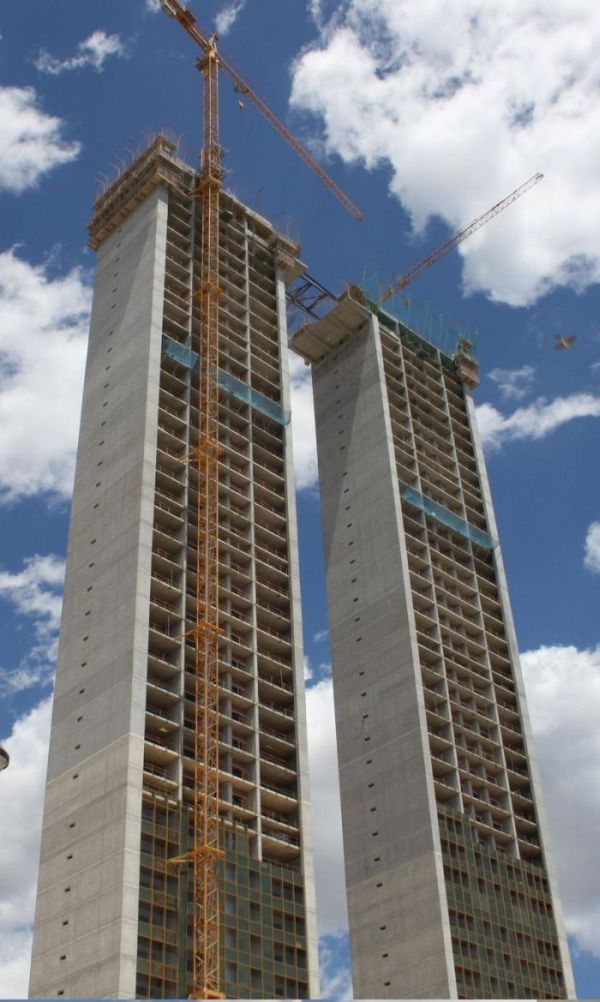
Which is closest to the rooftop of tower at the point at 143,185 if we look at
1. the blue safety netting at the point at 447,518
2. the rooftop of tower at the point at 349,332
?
the rooftop of tower at the point at 349,332

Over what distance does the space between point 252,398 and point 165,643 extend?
31.6 metres

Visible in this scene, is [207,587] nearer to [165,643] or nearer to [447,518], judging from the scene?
[165,643]

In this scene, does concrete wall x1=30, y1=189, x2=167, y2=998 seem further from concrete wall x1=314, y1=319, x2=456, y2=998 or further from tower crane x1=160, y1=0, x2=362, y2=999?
concrete wall x1=314, y1=319, x2=456, y2=998

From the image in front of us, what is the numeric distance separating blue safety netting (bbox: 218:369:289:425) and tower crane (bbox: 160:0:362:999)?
2.23 metres

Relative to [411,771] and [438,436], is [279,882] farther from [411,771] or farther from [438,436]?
[438,436]

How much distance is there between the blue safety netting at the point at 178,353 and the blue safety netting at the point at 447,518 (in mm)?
29008

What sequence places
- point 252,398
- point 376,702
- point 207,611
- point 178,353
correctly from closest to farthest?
point 207,611 → point 178,353 → point 376,702 → point 252,398

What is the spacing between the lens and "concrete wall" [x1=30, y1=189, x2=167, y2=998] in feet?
270

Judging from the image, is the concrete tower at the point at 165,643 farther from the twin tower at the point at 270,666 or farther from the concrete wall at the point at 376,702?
the concrete wall at the point at 376,702

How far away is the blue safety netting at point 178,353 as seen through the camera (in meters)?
113

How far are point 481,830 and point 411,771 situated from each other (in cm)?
879

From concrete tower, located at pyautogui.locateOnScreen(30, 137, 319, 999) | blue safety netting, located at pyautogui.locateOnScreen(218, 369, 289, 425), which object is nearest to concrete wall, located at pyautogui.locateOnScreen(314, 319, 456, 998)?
concrete tower, located at pyautogui.locateOnScreen(30, 137, 319, 999)

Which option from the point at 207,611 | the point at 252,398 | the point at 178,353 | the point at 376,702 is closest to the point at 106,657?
the point at 207,611

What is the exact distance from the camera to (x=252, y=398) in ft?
A: 393
